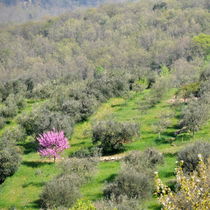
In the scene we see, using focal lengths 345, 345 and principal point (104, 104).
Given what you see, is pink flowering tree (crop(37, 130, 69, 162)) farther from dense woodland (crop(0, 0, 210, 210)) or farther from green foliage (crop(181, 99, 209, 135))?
green foliage (crop(181, 99, 209, 135))

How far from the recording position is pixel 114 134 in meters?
37.4

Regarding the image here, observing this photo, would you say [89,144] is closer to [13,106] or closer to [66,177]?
[66,177]

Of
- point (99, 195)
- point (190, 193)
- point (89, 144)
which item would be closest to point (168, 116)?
point (89, 144)

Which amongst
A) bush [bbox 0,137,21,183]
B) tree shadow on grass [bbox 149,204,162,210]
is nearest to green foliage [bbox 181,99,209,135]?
tree shadow on grass [bbox 149,204,162,210]

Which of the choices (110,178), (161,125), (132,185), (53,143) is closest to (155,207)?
(132,185)

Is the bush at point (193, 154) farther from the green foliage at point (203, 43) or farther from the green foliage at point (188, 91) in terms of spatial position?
the green foliage at point (203, 43)

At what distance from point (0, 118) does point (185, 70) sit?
57.5 metres

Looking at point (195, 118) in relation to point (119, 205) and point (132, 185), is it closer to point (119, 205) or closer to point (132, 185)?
point (132, 185)

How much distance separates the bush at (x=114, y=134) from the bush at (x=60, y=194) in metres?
12.4

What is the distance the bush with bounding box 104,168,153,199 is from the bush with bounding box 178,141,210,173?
3688mm

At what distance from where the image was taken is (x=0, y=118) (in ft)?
186

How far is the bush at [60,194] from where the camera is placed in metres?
24.5

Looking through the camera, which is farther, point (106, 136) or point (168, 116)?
point (168, 116)

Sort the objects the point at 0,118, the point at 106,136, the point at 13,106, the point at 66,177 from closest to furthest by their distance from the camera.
A: the point at 66,177
the point at 106,136
the point at 0,118
the point at 13,106
